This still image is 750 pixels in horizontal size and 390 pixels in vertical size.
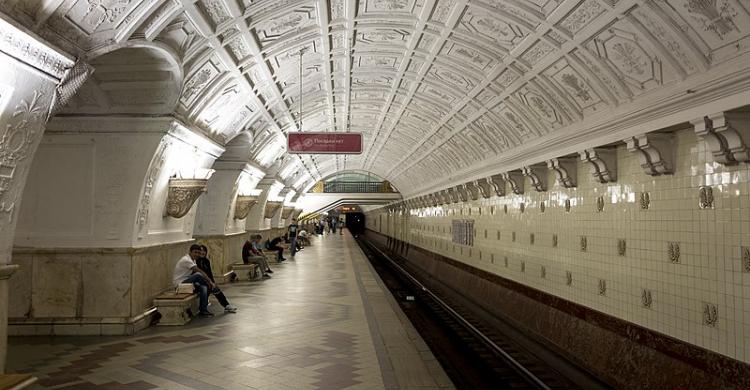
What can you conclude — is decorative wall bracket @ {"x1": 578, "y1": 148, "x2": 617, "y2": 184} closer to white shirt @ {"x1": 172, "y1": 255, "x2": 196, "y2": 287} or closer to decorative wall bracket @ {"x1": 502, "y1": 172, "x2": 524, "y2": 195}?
decorative wall bracket @ {"x1": 502, "y1": 172, "x2": 524, "y2": 195}

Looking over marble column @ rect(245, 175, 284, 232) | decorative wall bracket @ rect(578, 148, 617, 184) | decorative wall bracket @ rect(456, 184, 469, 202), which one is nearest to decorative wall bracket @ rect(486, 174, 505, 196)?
decorative wall bracket @ rect(456, 184, 469, 202)

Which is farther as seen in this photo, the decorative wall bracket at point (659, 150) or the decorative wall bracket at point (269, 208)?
the decorative wall bracket at point (269, 208)

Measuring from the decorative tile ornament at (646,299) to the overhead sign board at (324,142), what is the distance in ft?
17.1

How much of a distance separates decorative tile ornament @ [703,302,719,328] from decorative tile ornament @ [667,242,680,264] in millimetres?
636

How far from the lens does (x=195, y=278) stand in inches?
344

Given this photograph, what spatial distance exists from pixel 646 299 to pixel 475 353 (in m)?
3.67

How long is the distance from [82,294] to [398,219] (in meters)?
27.7

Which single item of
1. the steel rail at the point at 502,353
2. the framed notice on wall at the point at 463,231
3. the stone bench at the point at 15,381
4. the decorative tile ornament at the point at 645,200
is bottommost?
the steel rail at the point at 502,353

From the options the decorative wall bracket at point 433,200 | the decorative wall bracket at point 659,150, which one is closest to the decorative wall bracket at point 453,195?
the decorative wall bracket at point 433,200

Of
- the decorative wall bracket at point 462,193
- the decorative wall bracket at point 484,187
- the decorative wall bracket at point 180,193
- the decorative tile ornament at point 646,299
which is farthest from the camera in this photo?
the decorative wall bracket at point 462,193

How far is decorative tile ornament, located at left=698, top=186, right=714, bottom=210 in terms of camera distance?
525 centimetres

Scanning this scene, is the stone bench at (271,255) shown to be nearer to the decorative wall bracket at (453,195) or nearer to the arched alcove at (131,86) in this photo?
the decorative wall bracket at (453,195)

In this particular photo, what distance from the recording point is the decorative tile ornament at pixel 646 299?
6340 mm

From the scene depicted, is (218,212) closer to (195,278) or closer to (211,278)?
(211,278)
